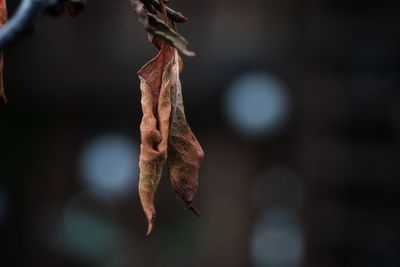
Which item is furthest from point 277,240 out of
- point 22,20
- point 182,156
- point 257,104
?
point 22,20

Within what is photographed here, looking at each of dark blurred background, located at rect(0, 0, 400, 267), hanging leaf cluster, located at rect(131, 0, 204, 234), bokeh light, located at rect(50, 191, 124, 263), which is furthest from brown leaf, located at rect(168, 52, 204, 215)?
bokeh light, located at rect(50, 191, 124, 263)

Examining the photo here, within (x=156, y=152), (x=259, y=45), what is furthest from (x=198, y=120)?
(x=156, y=152)

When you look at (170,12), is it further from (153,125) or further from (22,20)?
(22,20)

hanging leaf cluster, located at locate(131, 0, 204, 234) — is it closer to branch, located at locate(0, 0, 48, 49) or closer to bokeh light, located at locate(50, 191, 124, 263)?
branch, located at locate(0, 0, 48, 49)

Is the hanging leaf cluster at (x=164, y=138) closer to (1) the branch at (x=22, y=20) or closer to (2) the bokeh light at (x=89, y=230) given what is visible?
(1) the branch at (x=22, y=20)

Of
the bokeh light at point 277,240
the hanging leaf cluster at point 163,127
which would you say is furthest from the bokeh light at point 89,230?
the hanging leaf cluster at point 163,127
